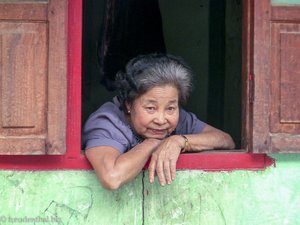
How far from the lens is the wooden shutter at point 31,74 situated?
3438 mm

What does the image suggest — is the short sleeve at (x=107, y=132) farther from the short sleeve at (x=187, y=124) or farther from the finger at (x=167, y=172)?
the short sleeve at (x=187, y=124)

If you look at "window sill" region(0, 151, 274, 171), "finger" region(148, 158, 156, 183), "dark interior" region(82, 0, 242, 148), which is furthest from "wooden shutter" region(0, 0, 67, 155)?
"dark interior" region(82, 0, 242, 148)

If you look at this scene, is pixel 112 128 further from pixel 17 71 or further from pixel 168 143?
pixel 17 71

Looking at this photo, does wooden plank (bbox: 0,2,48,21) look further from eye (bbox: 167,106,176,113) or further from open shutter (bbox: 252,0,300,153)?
open shutter (bbox: 252,0,300,153)

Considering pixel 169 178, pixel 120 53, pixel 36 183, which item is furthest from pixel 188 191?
pixel 120 53

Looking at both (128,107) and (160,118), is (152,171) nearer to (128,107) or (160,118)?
(160,118)

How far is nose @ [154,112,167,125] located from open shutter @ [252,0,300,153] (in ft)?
1.59

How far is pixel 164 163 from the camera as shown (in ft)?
11.4

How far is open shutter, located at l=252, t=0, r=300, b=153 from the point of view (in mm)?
3596

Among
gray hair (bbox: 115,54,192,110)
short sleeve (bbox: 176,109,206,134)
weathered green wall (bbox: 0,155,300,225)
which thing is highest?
gray hair (bbox: 115,54,192,110)

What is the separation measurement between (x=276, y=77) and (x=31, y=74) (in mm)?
1289

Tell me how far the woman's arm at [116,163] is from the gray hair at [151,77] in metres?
0.38

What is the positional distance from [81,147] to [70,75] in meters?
0.49

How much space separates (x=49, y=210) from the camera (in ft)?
11.8
